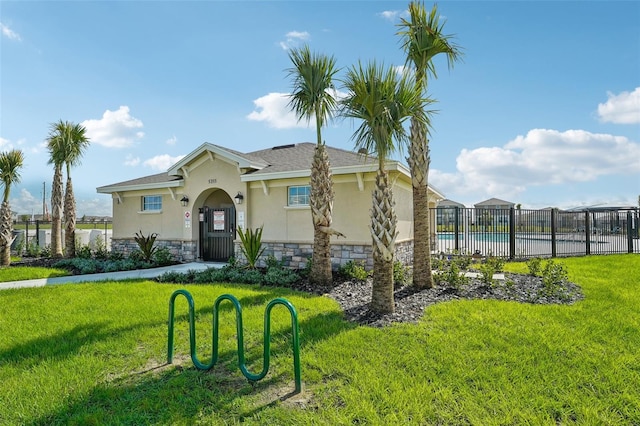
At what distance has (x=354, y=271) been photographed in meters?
9.66

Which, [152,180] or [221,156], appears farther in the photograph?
[152,180]

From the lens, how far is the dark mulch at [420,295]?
6.22 meters

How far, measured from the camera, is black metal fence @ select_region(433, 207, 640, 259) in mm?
15086

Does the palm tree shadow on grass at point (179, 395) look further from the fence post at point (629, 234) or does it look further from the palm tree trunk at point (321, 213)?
the fence post at point (629, 234)

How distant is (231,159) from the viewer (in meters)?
12.5

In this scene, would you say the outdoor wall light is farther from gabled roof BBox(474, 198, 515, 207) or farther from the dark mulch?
gabled roof BBox(474, 198, 515, 207)

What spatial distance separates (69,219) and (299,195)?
11.0 metres

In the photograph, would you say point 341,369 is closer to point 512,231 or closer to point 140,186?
point 512,231

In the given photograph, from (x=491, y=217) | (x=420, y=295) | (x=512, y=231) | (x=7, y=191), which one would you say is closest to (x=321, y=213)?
(x=420, y=295)

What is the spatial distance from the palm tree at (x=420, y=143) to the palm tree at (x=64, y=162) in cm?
1428

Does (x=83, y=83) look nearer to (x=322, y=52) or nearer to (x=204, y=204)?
(x=204, y=204)

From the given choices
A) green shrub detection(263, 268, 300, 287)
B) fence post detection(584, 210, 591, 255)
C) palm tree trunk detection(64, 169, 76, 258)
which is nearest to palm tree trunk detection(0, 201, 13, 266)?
palm tree trunk detection(64, 169, 76, 258)

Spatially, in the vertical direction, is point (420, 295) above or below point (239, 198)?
below

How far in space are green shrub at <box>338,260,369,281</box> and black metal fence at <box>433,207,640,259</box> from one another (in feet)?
22.5
